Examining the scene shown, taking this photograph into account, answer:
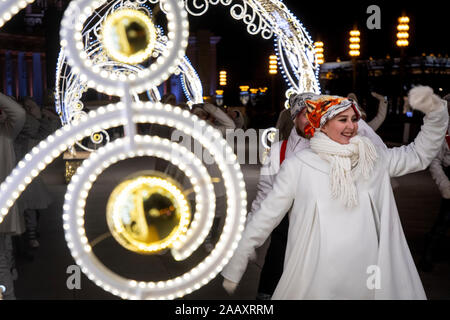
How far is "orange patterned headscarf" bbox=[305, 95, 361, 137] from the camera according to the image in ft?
11.3

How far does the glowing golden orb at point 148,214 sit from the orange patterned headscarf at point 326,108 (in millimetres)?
1332

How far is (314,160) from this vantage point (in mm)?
3461

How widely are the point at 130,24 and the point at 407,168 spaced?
1.95 m

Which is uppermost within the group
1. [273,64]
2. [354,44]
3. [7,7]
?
[354,44]

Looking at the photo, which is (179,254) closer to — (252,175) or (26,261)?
(26,261)

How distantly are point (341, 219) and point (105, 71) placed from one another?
1.64m

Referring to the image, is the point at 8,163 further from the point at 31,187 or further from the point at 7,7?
the point at 7,7

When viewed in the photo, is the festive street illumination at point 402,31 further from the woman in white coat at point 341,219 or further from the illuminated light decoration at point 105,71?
the illuminated light decoration at point 105,71

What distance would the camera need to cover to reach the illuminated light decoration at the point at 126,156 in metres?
2.32

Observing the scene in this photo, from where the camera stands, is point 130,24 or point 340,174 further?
point 340,174

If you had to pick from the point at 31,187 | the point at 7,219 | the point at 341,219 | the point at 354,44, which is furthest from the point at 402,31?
the point at 341,219

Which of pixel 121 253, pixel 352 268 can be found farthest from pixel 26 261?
pixel 352 268

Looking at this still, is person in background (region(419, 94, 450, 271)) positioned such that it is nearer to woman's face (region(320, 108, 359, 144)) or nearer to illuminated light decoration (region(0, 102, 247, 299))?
woman's face (region(320, 108, 359, 144))

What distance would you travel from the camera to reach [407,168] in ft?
11.7
